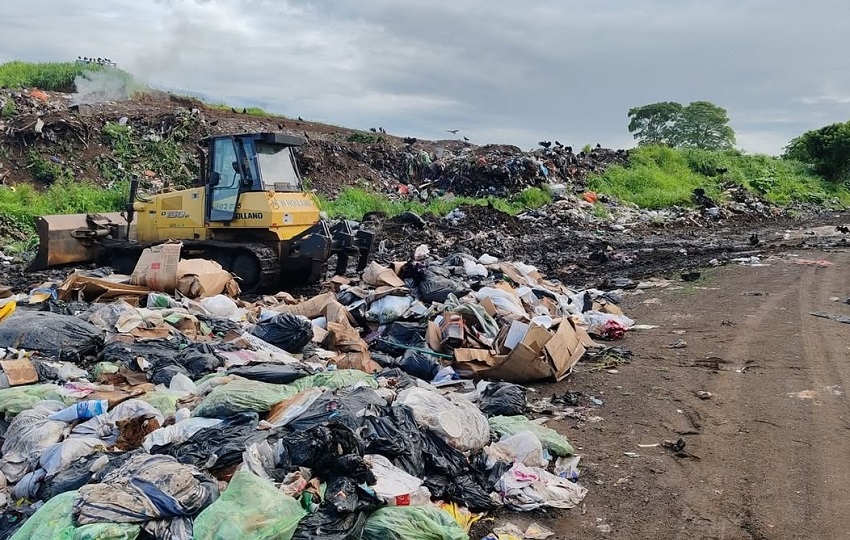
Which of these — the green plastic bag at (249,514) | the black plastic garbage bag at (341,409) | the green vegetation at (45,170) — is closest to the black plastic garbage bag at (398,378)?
the black plastic garbage bag at (341,409)

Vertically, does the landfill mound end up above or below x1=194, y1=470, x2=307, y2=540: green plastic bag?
above

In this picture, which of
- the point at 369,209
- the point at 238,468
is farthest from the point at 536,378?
the point at 369,209

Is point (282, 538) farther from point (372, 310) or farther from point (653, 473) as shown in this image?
point (372, 310)

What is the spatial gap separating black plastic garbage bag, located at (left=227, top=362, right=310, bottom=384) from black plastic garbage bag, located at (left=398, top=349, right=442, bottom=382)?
1221mm

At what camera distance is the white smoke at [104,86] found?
70.7 feet

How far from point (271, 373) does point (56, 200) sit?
11948mm

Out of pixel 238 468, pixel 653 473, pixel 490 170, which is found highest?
pixel 490 170

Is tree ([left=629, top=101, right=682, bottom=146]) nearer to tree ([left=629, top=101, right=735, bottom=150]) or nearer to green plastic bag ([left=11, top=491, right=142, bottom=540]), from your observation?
tree ([left=629, top=101, right=735, bottom=150])

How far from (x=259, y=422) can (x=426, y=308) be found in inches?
134

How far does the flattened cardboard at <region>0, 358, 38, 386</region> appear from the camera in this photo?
176 inches

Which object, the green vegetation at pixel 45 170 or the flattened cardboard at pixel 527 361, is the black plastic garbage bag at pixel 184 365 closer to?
the flattened cardboard at pixel 527 361

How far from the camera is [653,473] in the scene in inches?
158

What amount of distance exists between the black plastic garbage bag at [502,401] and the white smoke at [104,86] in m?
19.6

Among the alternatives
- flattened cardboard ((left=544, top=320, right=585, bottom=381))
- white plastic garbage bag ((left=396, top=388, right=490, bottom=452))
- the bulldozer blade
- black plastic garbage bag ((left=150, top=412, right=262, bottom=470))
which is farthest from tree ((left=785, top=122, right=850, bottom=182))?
black plastic garbage bag ((left=150, top=412, right=262, bottom=470))
